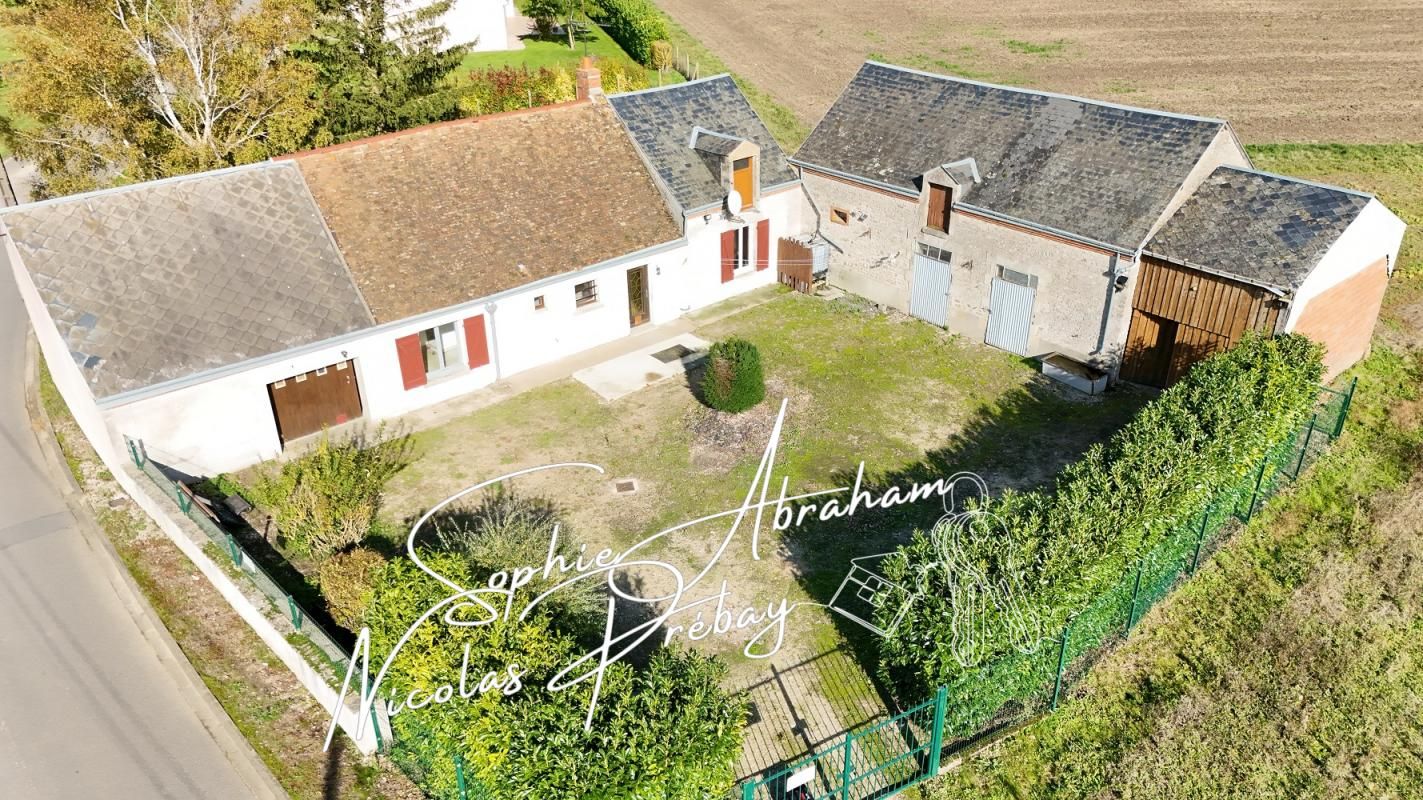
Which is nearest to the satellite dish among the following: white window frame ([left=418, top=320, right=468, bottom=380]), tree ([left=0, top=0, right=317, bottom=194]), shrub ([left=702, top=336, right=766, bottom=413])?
shrub ([left=702, top=336, right=766, bottom=413])

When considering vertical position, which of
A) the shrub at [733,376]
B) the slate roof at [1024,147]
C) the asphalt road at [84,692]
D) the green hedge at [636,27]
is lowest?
the asphalt road at [84,692]

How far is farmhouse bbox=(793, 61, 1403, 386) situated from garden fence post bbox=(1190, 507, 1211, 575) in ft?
20.8

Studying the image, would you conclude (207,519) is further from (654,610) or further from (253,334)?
(654,610)

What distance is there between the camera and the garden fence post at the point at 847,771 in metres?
11.9

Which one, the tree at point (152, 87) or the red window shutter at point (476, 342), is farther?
the tree at point (152, 87)

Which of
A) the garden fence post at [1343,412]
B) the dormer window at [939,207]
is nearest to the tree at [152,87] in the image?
the dormer window at [939,207]

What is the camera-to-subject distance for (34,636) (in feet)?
52.7

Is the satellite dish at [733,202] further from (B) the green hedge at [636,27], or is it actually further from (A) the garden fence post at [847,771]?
(B) the green hedge at [636,27]

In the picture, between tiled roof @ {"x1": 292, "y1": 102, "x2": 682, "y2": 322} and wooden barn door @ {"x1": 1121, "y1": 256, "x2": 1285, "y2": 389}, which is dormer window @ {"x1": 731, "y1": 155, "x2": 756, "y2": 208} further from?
wooden barn door @ {"x1": 1121, "y1": 256, "x2": 1285, "y2": 389}

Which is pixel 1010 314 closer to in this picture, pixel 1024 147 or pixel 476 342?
pixel 1024 147

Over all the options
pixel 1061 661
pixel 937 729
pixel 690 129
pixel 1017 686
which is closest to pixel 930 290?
pixel 690 129

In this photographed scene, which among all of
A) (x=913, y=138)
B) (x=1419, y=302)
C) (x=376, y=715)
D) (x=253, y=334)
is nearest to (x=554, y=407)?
(x=253, y=334)

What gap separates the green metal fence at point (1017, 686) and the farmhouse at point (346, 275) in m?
13.6

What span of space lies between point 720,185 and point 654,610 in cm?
1435
